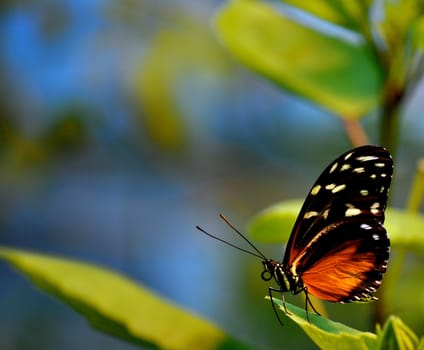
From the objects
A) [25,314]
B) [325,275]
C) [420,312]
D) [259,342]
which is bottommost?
[25,314]

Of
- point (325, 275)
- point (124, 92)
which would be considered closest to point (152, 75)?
point (124, 92)

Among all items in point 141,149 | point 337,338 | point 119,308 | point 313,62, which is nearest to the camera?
point 337,338

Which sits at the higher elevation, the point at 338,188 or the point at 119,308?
the point at 338,188

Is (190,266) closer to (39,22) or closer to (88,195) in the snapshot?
(88,195)

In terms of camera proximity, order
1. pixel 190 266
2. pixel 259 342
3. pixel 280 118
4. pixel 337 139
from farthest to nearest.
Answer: pixel 190 266, pixel 280 118, pixel 337 139, pixel 259 342

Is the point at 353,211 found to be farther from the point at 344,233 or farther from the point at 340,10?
the point at 340,10

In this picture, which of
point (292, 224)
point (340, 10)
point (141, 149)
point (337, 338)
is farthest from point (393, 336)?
point (141, 149)

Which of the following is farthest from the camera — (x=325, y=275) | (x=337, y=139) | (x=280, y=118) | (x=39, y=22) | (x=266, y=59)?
(x=280, y=118)

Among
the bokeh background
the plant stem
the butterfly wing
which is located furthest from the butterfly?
the bokeh background
